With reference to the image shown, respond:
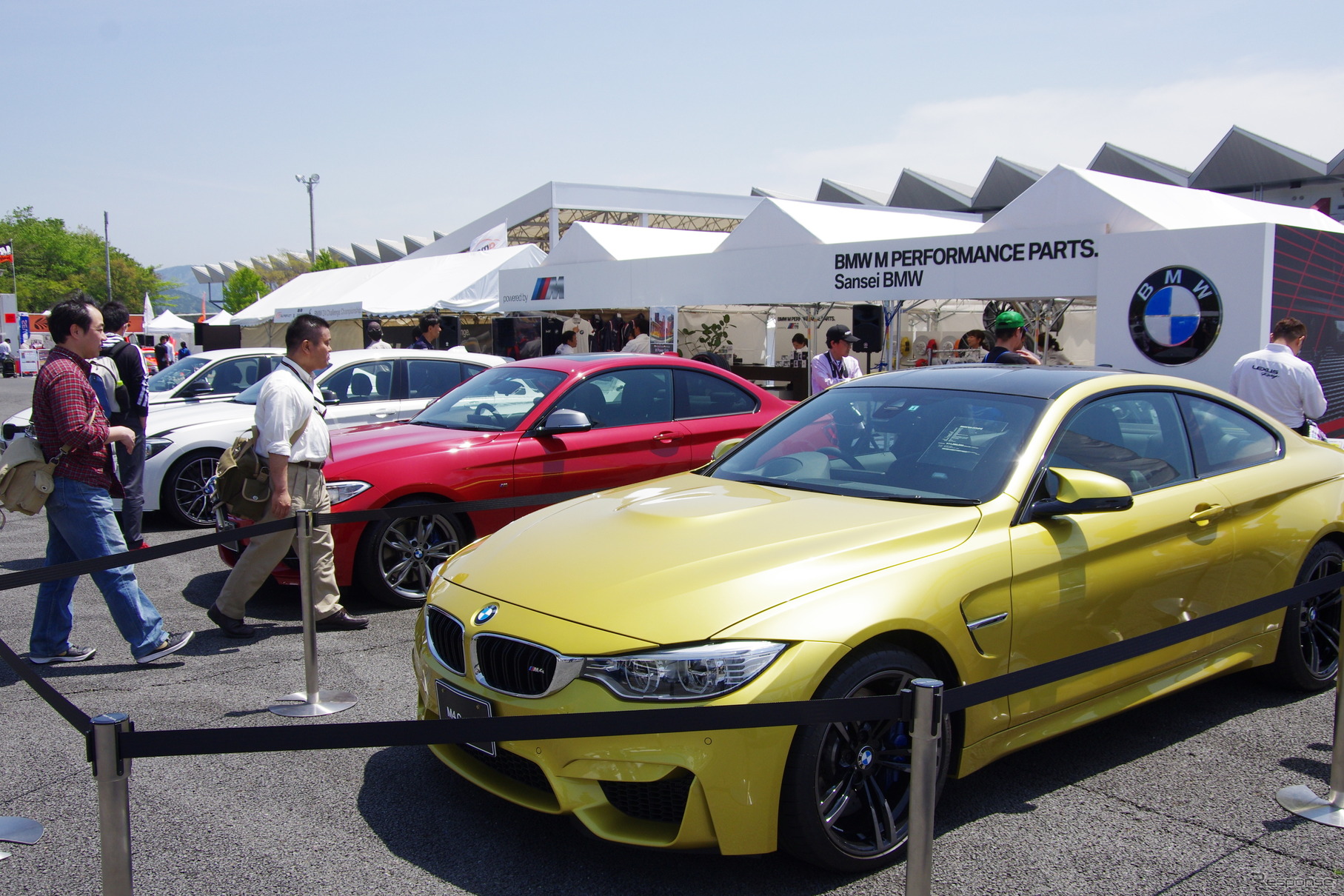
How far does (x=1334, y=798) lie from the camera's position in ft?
10.9

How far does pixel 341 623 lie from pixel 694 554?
3096mm

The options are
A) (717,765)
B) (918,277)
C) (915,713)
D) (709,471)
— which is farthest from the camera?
(918,277)

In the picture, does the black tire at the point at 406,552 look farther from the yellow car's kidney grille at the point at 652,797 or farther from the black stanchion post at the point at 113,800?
the black stanchion post at the point at 113,800

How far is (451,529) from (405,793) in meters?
2.64

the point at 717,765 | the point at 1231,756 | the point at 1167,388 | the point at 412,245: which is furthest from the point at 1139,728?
Answer: the point at 412,245

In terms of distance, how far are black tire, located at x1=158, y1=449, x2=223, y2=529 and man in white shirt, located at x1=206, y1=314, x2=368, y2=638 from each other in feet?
12.2

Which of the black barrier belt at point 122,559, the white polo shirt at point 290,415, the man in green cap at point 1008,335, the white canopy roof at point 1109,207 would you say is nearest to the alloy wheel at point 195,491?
the white polo shirt at point 290,415

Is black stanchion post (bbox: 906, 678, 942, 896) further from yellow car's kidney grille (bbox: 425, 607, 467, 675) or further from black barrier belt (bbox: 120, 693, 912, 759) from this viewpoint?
yellow car's kidney grille (bbox: 425, 607, 467, 675)

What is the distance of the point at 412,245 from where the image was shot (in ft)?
224

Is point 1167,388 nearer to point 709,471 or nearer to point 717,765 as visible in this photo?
point 709,471

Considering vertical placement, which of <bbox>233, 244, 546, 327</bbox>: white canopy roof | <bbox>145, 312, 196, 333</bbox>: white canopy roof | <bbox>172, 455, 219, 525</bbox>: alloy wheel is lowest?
<bbox>172, 455, 219, 525</bbox>: alloy wheel

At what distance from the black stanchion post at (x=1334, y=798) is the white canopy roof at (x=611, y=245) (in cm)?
1623

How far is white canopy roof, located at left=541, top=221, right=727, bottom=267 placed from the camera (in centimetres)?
1933

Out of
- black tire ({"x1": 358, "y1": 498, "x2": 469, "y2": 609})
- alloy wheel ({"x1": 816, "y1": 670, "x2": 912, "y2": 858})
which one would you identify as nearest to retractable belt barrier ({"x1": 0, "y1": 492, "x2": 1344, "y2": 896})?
alloy wheel ({"x1": 816, "y1": 670, "x2": 912, "y2": 858})
